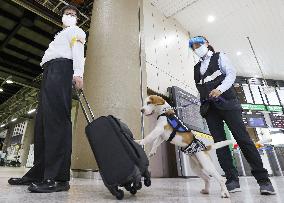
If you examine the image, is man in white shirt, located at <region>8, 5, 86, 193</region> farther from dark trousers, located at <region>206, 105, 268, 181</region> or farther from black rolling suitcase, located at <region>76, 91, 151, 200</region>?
dark trousers, located at <region>206, 105, 268, 181</region>

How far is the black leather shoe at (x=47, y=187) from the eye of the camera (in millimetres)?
1552

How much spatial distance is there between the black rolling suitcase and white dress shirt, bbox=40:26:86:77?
60cm

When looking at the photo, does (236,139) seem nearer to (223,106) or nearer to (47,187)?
(223,106)

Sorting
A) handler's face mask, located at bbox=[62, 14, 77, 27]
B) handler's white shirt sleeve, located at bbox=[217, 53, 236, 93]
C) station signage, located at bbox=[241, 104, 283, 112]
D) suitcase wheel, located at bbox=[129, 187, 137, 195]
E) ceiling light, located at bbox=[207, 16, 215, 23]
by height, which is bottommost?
suitcase wheel, located at bbox=[129, 187, 137, 195]

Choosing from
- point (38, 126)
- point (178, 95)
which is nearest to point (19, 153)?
point (178, 95)

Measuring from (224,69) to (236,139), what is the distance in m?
0.71

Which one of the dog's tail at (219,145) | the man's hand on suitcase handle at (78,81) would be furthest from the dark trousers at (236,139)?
the man's hand on suitcase handle at (78,81)

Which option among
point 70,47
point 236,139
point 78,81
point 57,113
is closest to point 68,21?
point 70,47

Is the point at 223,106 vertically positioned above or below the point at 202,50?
below

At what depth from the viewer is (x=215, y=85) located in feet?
7.34

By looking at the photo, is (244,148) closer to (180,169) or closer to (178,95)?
(180,169)

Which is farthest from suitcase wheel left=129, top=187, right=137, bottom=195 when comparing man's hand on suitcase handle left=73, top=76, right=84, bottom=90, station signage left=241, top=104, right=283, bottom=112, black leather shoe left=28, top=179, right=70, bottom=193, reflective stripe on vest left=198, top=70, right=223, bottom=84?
station signage left=241, top=104, right=283, bottom=112

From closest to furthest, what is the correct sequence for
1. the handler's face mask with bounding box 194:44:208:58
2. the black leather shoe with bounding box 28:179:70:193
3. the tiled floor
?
the tiled floor
the black leather shoe with bounding box 28:179:70:193
the handler's face mask with bounding box 194:44:208:58

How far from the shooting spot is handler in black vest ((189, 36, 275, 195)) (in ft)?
6.54
